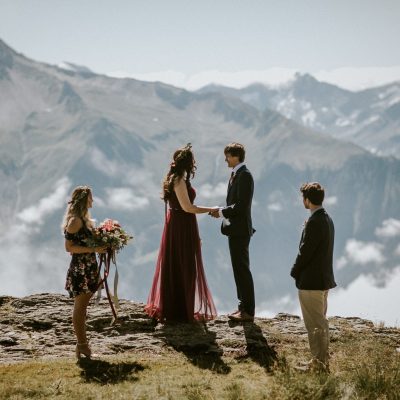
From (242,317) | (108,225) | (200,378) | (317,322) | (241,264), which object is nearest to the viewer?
(200,378)

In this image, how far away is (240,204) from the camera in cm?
979

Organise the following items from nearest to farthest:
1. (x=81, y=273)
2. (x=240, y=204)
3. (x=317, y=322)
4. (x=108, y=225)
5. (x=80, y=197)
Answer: (x=317, y=322), (x=80, y=197), (x=81, y=273), (x=108, y=225), (x=240, y=204)

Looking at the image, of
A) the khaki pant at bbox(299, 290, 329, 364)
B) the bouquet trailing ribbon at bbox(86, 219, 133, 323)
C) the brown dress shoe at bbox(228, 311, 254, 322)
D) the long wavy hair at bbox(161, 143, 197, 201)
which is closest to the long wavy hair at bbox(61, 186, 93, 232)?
the bouquet trailing ribbon at bbox(86, 219, 133, 323)

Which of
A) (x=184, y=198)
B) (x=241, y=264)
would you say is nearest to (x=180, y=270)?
(x=241, y=264)

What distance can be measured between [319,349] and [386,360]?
3.37ft

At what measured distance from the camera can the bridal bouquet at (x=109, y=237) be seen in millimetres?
8406

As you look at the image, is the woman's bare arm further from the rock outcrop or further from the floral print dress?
the rock outcrop

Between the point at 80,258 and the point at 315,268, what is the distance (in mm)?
3680

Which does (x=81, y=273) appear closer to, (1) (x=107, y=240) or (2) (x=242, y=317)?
(1) (x=107, y=240)

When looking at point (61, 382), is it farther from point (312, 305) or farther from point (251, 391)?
point (312, 305)

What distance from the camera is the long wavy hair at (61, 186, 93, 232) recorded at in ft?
26.5

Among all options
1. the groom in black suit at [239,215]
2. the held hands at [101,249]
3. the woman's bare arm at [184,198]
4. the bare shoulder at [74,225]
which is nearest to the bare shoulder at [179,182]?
the woman's bare arm at [184,198]

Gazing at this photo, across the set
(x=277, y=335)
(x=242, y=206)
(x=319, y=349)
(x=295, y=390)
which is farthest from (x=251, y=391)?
(x=242, y=206)

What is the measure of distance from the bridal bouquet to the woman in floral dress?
9cm
